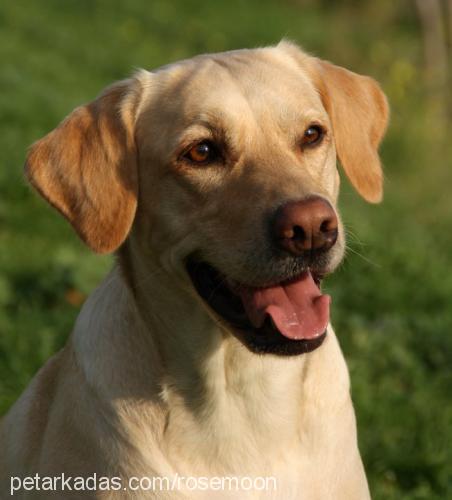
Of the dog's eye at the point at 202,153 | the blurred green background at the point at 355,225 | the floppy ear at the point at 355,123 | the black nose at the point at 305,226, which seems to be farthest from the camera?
the blurred green background at the point at 355,225

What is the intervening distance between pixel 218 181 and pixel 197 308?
0.49 meters

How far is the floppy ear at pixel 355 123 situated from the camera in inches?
160

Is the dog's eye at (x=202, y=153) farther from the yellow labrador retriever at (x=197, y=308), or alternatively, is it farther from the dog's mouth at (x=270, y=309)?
the dog's mouth at (x=270, y=309)

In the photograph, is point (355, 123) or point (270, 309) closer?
point (270, 309)

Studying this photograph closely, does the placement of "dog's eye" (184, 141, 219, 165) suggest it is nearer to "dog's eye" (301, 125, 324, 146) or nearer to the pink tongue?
"dog's eye" (301, 125, 324, 146)

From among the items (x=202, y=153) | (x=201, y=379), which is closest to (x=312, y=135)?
(x=202, y=153)

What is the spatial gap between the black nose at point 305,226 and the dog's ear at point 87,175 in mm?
621

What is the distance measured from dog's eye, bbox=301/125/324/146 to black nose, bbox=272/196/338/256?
51cm

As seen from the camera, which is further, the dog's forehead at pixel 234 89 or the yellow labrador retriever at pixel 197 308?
the dog's forehead at pixel 234 89

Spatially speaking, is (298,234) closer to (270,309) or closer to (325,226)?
(325,226)

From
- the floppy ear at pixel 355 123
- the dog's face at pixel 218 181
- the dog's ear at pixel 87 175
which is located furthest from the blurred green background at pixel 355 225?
the dog's ear at pixel 87 175

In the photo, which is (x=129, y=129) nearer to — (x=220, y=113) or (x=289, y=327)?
(x=220, y=113)

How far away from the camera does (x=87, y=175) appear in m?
3.70

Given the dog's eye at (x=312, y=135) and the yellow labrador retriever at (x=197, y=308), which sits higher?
the dog's eye at (x=312, y=135)
